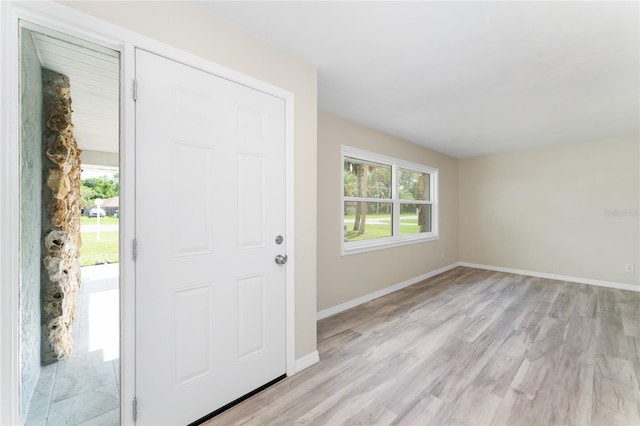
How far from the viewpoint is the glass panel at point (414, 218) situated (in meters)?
4.46

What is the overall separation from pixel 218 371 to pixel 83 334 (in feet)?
6.81

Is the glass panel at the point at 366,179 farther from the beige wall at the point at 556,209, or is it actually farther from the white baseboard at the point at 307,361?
the beige wall at the point at 556,209

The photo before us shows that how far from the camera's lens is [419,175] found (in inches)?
195

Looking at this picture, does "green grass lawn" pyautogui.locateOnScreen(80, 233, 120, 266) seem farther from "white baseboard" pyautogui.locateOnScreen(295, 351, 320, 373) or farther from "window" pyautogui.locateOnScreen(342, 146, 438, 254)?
"white baseboard" pyautogui.locateOnScreen(295, 351, 320, 373)

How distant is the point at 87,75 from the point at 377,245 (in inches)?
140

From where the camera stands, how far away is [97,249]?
504cm

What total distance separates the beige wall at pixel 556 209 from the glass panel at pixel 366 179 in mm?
2696

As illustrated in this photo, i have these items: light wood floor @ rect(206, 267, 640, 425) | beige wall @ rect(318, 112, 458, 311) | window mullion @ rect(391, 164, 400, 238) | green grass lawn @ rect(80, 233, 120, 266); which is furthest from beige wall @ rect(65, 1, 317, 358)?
green grass lawn @ rect(80, 233, 120, 266)

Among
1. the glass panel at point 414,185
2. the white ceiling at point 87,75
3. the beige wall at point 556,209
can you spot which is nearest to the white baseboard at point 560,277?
the beige wall at point 556,209

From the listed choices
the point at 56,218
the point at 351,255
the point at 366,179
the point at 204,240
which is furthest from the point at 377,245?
the point at 56,218

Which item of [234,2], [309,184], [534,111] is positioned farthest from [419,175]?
[234,2]

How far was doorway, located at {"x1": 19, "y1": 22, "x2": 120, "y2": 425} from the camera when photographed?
155 centimetres

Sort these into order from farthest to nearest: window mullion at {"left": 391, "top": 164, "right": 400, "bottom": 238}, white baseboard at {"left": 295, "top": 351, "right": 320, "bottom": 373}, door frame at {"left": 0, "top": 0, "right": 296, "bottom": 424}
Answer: window mullion at {"left": 391, "top": 164, "right": 400, "bottom": 238} → white baseboard at {"left": 295, "top": 351, "right": 320, "bottom": 373} → door frame at {"left": 0, "top": 0, "right": 296, "bottom": 424}

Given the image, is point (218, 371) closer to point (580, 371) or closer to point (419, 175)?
point (580, 371)
